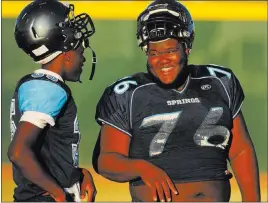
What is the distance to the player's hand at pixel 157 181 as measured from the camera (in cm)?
378

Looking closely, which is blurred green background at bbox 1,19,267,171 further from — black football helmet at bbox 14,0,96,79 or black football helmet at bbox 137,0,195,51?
black football helmet at bbox 137,0,195,51

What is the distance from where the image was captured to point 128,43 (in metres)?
9.40

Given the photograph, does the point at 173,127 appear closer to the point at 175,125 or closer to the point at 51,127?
the point at 175,125

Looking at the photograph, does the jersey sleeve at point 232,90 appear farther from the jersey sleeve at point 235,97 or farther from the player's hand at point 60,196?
the player's hand at point 60,196

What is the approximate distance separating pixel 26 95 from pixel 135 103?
0.51 metres

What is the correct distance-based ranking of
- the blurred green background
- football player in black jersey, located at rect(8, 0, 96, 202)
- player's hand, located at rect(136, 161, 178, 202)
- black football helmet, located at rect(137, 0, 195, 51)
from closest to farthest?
1. player's hand, located at rect(136, 161, 178, 202)
2. football player in black jersey, located at rect(8, 0, 96, 202)
3. black football helmet, located at rect(137, 0, 195, 51)
4. the blurred green background

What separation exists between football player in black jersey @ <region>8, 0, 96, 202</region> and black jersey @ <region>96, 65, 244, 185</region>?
211 millimetres

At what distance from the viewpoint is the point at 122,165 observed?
395 centimetres

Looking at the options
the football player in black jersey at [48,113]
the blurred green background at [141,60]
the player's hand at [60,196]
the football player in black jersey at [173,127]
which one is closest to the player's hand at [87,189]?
the football player in black jersey at [48,113]

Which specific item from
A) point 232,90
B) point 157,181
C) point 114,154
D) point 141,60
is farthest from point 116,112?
point 141,60

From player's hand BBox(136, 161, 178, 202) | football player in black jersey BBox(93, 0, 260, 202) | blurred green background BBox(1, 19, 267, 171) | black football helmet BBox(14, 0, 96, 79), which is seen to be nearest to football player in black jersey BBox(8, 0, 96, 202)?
black football helmet BBox(14, 0, 96, 79)

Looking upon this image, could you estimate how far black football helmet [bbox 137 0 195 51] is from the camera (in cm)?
401

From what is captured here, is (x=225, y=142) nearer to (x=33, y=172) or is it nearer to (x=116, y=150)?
(x=116, y=150)

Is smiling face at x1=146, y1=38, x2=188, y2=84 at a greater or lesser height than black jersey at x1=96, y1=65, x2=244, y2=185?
greater
